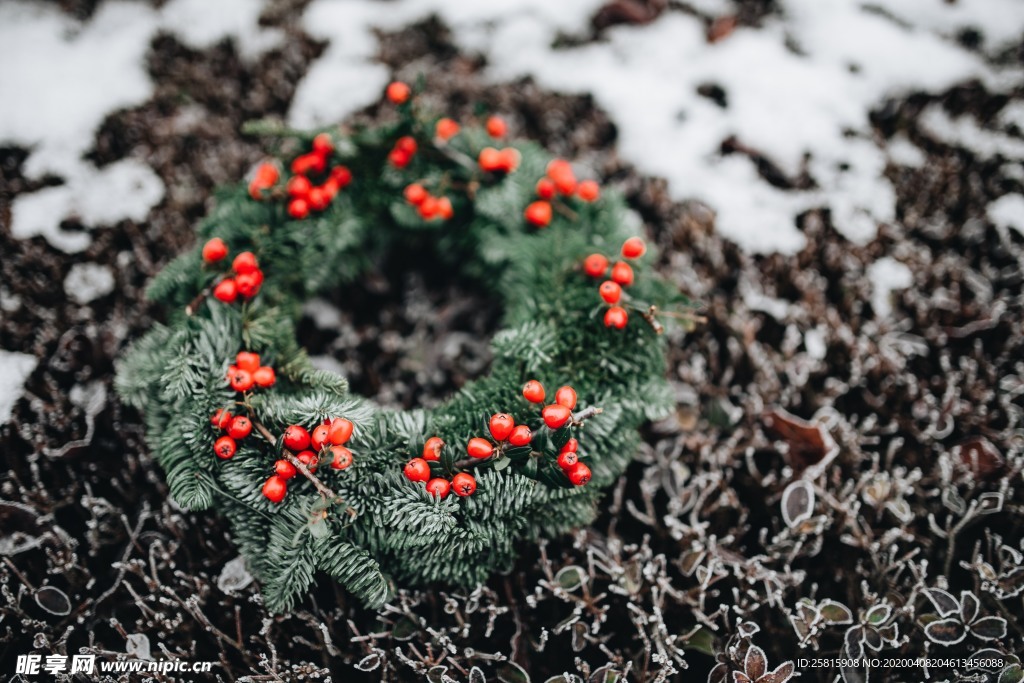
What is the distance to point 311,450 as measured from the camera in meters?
2.00

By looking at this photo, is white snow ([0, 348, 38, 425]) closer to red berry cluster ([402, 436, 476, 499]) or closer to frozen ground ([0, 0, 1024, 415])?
frozen ground ([0, 0, 1024, 415])

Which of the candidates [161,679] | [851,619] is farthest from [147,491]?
[851,619]

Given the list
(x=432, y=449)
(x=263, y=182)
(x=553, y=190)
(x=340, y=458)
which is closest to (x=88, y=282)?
(x=263, y=182)

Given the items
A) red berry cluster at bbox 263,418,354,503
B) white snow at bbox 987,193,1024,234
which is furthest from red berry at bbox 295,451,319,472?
white snow at bbox 987,193,1024,234

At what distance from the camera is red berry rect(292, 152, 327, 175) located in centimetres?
262

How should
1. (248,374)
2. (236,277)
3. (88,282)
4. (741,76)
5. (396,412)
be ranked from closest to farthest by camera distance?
(248,374) → (396,412) → (236,277) → (88,282) → (741,76)

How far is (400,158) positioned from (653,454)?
1.67m

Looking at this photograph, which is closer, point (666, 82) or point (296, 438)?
point (296, 438)

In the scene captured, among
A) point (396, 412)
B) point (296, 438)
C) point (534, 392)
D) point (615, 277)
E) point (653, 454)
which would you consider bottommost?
point (653, 454)

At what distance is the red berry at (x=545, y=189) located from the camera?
266cm

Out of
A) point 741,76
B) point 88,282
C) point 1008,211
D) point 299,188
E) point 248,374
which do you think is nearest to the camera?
point 248,374

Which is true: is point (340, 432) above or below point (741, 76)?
below

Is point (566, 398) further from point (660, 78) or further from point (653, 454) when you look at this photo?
point (660, 78)

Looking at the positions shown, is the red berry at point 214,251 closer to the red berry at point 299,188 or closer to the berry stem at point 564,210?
the red berry at point 299,188
